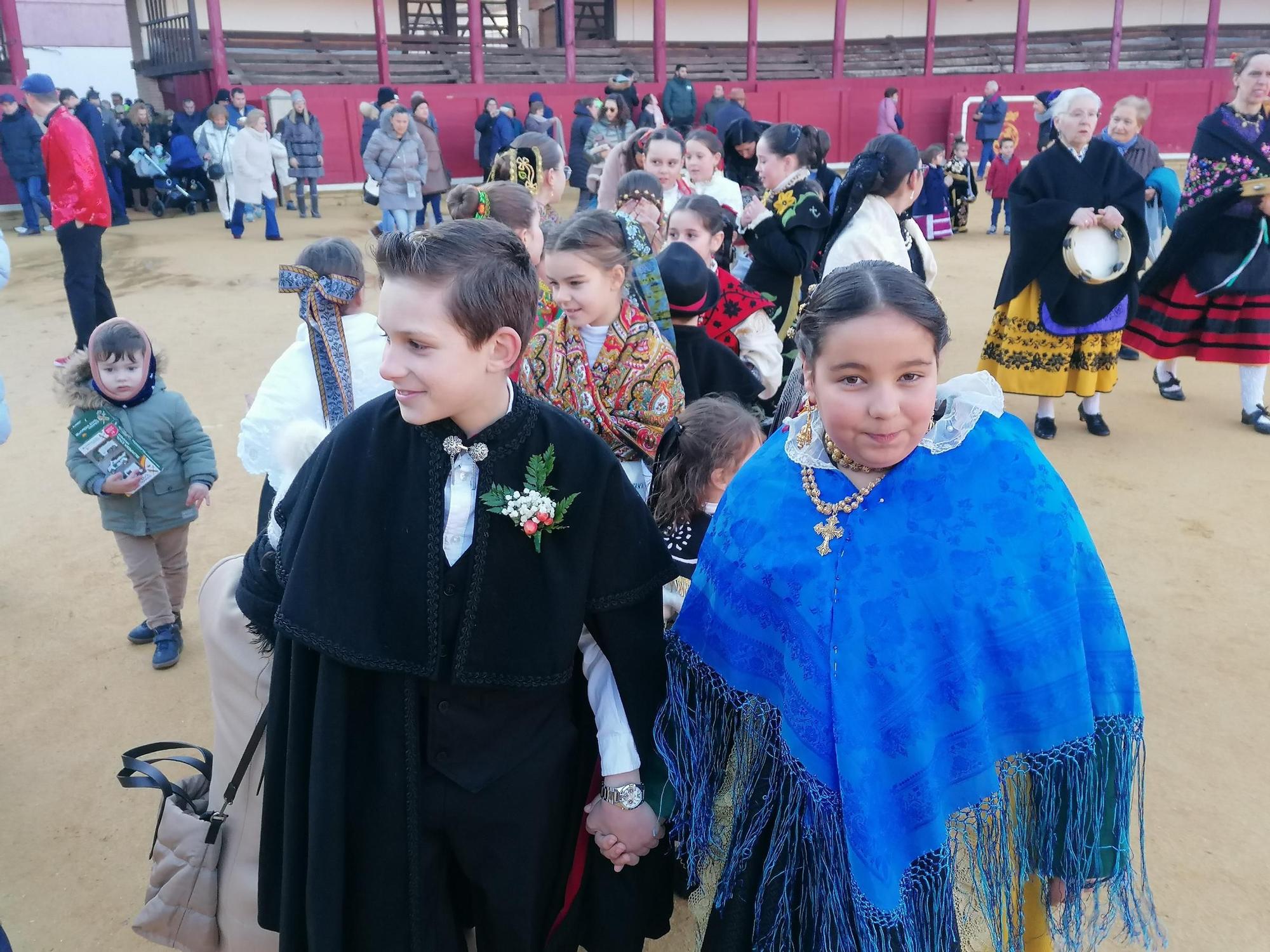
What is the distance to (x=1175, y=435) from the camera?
580 cm

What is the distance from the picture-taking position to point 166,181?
1495cm

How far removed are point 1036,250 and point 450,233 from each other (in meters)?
4.67

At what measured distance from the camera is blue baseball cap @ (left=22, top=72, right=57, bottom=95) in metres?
7.07

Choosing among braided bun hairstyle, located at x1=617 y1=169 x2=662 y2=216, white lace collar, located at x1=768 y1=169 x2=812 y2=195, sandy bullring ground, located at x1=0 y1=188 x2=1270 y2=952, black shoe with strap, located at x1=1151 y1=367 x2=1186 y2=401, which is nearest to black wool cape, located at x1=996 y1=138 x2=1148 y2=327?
sandy bullring ground, located at x1=0 y1=188 x2=1270 y2=952

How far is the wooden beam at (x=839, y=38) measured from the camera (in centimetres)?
2119

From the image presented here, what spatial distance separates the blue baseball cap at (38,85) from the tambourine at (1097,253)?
22.5 feet

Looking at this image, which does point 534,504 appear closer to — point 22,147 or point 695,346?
point 695,346

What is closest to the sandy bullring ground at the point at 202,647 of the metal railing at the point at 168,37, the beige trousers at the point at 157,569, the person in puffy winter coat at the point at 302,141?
the beige trousers at the point at 157,569

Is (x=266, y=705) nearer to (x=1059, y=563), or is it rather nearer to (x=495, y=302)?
(x=495, y=302)

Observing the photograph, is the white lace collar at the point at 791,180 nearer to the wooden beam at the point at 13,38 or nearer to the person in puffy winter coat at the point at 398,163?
the person in puffy winter coat at the point at 398,163

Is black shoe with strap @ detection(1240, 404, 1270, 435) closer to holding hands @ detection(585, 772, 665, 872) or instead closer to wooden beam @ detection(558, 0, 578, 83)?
holding hands @ detection(585, 772, 665, 872)

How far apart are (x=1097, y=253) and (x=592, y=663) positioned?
4.55 meters

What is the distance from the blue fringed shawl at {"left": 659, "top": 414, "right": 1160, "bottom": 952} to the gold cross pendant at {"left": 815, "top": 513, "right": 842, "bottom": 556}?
1cm

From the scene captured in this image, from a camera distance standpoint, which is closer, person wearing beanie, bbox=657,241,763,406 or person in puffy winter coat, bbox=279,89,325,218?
person wearing beanie, bbox=657,241,763,406
